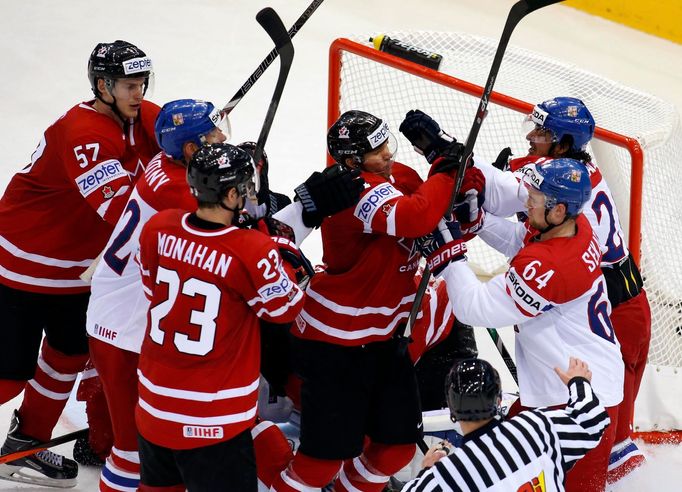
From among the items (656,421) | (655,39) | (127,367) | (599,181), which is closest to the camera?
(127,367)

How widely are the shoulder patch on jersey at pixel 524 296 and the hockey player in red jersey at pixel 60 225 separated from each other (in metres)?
1.19

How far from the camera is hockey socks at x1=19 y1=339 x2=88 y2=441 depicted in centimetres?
359

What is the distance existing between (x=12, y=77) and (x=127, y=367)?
361cm

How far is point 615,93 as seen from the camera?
4.65m

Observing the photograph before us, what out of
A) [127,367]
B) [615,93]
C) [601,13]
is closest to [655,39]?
[601,13]

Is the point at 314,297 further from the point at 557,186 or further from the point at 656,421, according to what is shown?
the point at 656,421

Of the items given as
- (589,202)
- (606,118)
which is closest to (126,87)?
(589,202)

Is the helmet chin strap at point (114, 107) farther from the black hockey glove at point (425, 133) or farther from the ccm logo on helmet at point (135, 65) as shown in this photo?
the black hockey glove at point (425, 133)

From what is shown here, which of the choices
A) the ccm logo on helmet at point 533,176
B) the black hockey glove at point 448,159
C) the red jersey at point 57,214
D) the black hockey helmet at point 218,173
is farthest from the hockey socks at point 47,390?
the ccm logo on helmet at point 533,176

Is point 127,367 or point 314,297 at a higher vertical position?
point 314,297

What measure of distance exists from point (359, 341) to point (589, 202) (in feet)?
2.86

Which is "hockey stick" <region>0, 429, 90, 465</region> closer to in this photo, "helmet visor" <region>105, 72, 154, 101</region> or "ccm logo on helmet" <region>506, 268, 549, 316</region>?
"helmet visor" <region>105, 72, 154, 101</region>

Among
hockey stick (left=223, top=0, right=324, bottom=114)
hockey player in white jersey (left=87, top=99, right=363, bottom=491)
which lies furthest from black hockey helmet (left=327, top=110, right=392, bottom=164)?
hockey stick (left=223, top=0, right=324, bottom=114)

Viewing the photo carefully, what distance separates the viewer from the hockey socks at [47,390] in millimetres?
3588
